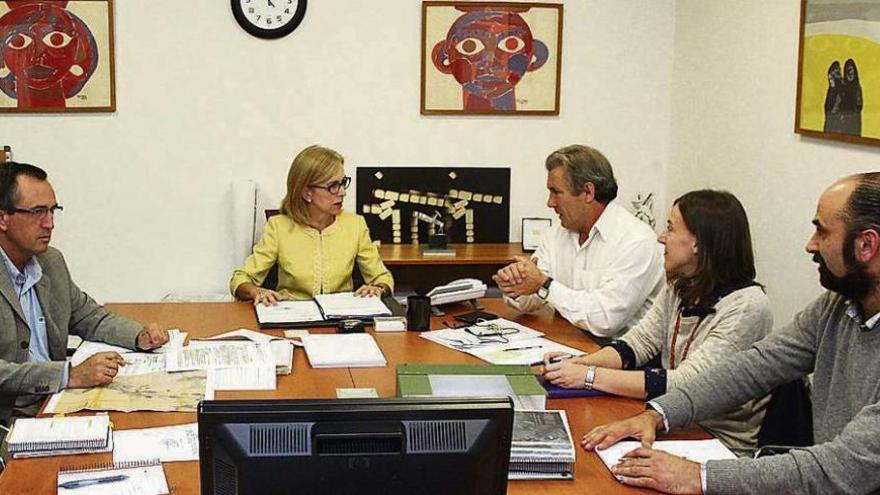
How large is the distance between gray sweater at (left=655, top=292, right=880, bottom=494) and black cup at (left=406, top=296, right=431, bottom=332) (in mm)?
994

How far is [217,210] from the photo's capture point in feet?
15.5

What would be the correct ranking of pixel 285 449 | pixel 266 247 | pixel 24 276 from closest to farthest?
pixel 285 449
pixel 24 276
pixel 266 247

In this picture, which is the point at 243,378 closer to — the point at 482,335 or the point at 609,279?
the point at 482,335

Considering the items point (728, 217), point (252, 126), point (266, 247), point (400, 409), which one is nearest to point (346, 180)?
point (266, 247)

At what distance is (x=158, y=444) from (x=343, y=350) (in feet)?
2.72

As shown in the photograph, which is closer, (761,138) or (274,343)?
(274,343)

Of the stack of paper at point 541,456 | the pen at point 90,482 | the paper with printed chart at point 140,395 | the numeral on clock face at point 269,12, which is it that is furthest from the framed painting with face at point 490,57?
the pen at point 90,482

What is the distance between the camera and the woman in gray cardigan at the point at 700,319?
8.18 ft

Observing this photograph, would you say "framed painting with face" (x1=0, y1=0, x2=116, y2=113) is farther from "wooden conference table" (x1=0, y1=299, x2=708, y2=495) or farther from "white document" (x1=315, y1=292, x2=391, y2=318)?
"white document" (x1=315, y1=292, x2=391, y2=318)

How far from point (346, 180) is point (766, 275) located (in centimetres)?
169

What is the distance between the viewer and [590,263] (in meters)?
3.52

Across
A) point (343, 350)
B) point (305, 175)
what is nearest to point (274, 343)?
point (343, 350)

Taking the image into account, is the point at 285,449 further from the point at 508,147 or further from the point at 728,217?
the point at 508,147

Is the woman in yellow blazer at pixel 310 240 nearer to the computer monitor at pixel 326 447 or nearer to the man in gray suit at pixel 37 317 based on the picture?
the man in gray suit at pixel 37 317
